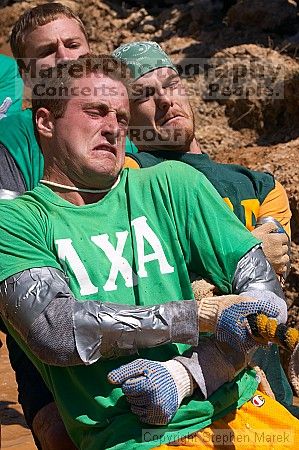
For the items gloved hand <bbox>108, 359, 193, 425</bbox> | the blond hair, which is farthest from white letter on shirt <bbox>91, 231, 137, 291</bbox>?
the blond hair

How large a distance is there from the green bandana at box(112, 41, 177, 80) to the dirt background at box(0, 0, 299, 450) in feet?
6.62

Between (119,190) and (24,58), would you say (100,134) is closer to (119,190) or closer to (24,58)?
(119,190)

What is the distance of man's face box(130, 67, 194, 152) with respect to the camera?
3973 millimetres

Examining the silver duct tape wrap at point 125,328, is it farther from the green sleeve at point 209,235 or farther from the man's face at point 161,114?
the man's face at point 161,114

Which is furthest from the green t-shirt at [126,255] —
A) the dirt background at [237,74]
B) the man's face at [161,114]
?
the dirt background at [237,74]

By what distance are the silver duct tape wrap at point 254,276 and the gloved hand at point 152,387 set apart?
33cm

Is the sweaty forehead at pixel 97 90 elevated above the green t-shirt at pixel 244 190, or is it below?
above

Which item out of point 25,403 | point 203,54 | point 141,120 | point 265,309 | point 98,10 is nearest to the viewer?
point 265,309

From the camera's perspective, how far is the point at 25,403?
11.9 ft

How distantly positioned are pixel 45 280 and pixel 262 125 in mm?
5285

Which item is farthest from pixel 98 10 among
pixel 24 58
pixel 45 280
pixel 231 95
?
pixel 45 280

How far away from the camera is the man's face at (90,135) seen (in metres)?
3.03

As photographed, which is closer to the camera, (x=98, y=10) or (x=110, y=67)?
(x=110, y=67)

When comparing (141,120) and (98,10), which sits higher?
(141,120)
